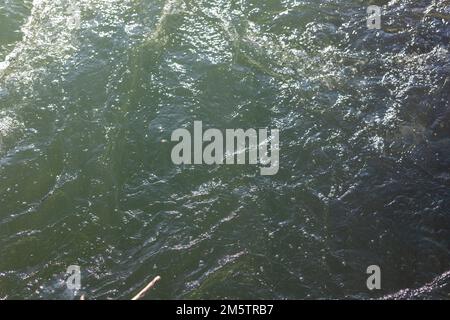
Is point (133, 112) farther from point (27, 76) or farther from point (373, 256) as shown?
point (373, 256)

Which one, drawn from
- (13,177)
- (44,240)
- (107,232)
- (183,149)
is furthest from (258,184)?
(13,177)

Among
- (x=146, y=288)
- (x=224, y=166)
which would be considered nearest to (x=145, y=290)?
(x=146, y=288)

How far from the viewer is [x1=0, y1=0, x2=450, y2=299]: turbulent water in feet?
17.6

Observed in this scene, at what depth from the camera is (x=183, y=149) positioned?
20.8 feet

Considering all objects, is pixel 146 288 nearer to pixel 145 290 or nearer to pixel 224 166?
pixel 145 290

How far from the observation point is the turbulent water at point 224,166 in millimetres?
5359

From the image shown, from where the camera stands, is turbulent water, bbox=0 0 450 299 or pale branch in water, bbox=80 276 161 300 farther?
turbulent water, bbox=0 0 450 299

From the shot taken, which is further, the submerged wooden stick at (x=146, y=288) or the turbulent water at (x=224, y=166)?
the turbulent water at (x=224, y=166)

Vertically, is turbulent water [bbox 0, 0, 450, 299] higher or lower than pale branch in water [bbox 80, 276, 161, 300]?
higher

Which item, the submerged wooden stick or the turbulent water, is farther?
the turbulent water

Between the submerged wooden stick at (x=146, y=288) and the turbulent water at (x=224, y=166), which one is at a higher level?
the turbulent water at (x=224, y=166)

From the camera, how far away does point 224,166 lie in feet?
20.2
